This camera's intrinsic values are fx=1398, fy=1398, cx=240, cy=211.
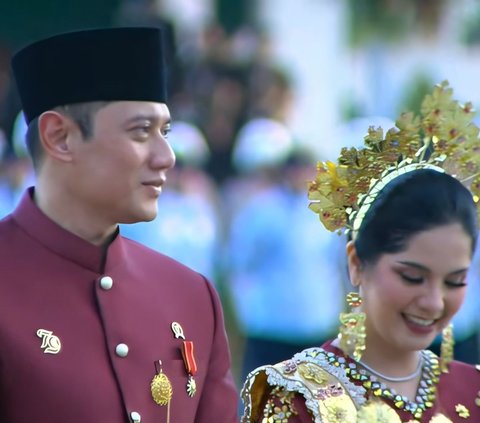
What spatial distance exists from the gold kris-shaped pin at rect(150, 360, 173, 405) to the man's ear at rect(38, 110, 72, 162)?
1.83ft

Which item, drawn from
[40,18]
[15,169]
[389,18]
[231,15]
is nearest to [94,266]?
[15,169]

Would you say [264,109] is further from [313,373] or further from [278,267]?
[313,373]

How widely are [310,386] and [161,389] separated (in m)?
0.35

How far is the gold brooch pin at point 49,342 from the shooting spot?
317 cm

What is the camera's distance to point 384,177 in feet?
11.2

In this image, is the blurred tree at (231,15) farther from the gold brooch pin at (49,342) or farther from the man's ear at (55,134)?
the gold brooch pin at (49,342)

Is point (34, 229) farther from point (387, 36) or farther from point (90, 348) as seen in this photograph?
point (387, 36)

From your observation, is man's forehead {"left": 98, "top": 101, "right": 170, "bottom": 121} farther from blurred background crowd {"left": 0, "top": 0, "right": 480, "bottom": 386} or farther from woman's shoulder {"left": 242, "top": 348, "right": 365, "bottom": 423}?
blurred background crowd {"left": 0, "top": 0, "right": 480, "bottom": 386}

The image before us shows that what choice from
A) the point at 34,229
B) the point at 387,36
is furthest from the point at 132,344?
the point at 387,36

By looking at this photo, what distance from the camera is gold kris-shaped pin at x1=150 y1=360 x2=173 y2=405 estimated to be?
10.8ft

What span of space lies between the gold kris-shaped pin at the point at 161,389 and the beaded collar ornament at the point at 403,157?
569 mm

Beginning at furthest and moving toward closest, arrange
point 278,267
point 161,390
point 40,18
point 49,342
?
1. point 40,18
2. point 278,267
3. point 161,390
4. point 49,342

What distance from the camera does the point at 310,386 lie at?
10.9 feet

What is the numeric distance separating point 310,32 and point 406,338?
6132mm
